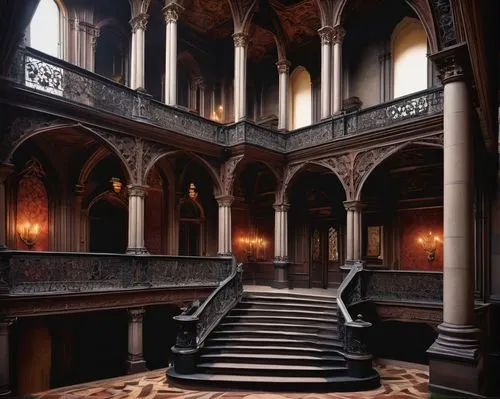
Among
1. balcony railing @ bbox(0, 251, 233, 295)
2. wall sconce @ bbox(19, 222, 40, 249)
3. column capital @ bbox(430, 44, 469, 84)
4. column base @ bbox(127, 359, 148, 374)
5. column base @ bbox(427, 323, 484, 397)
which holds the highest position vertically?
column capital @ bbox(430, 44, 469, 84)

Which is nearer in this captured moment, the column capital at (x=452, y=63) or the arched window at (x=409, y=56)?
the column capital at (x=452, y=63)

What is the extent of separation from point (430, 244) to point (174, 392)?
379 inches

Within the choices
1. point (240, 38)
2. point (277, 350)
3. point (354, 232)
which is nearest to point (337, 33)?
point (240, 38)

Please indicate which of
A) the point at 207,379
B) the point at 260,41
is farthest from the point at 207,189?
the point at 207,379

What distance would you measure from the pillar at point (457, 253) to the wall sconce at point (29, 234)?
428 inches

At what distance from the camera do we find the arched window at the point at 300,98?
17.3 metres

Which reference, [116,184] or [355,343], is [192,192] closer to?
[116,184]

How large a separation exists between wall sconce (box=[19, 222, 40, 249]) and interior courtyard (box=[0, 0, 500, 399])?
88 mm

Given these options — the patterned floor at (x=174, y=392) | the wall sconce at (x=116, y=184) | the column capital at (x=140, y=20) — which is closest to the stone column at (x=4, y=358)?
the patterned floor at (x=174, y=392)

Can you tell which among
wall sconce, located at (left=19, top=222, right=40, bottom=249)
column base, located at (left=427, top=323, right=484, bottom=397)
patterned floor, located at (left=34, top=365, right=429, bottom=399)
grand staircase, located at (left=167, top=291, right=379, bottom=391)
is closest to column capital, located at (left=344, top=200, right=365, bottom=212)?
grand staircase, located at (left=167, top=291, right=379, bottom=391)

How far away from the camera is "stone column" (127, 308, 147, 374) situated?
10.5 metres

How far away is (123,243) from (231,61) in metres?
8.88

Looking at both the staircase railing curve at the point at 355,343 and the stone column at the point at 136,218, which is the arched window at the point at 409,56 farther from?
the stone column at the point at 136,218

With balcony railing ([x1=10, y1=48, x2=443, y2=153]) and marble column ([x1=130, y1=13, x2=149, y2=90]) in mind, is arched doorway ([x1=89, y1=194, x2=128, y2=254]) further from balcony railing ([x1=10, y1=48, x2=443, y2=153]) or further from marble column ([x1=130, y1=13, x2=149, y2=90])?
marble column ([x1=130, y1=13, x2=149, y2=90])
